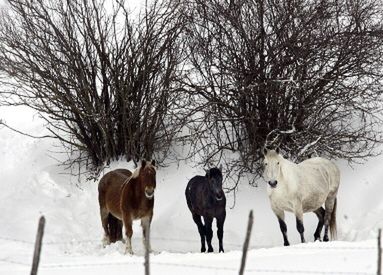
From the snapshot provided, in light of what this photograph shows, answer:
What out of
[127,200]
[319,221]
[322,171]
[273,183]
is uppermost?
[322,171]

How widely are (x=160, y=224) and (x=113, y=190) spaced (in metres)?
1.67

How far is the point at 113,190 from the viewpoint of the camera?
11320 mm

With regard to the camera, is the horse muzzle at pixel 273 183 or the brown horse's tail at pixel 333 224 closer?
the horse muzzle at pixel 273 183

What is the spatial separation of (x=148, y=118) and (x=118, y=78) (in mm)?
1044

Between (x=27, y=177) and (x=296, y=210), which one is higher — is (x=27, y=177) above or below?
above

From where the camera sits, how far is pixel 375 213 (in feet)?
37.7

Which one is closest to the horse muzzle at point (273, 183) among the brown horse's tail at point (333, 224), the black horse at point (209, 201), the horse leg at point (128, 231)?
the black horse at point (209, 201)

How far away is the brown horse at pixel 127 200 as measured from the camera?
33.6 ft

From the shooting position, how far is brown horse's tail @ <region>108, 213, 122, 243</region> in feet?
38.0

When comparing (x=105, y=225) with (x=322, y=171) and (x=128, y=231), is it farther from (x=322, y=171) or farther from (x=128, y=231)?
(x=322, y=171)

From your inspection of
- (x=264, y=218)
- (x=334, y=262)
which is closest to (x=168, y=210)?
(x=264, y=218)

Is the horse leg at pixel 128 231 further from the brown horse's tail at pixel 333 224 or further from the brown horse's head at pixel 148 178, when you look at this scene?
the brown horse's tail at pixel 333 224

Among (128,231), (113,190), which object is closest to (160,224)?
(113,190)

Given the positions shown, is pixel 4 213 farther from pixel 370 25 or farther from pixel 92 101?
pixel 370 25
